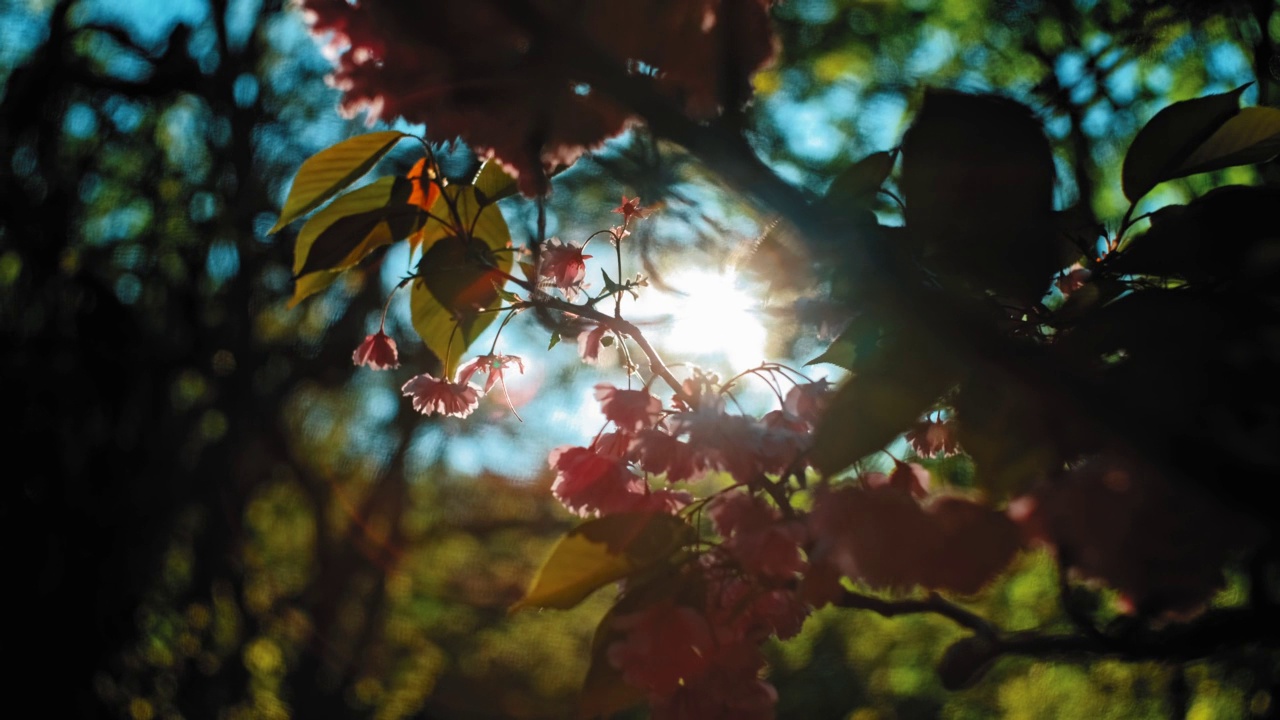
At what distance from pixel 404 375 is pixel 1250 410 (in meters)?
4.61

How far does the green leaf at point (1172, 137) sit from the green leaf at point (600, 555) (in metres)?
0.38

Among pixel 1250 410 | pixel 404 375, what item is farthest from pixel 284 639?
pixel 1250 410

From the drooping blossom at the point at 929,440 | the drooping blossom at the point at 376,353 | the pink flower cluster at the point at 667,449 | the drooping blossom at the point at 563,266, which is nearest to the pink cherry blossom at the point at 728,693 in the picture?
the pink flower cluster at the point at 667,449

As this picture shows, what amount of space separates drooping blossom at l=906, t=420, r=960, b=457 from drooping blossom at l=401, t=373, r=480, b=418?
430 millimetres

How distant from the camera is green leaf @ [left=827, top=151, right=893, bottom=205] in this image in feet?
1.62

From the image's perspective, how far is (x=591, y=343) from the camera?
0.64 m

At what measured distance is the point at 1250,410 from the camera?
0.90ft

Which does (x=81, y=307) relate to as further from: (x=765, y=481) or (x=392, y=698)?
(x=765, y=481)

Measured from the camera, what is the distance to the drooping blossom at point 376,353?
81 cm

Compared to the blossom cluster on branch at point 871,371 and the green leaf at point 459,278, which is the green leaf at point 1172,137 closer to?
the blossom cluster on branch at point 871,371

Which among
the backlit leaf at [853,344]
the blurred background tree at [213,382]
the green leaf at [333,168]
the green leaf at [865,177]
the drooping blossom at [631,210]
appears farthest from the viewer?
the blurred background tree at [213,382]

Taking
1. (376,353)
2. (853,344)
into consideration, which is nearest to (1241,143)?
(853,344)

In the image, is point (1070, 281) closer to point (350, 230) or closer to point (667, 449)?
point (667, 449)

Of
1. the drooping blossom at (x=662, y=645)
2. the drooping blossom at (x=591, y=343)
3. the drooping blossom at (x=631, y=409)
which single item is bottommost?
the drooping blossom at (x=662, y=645)
